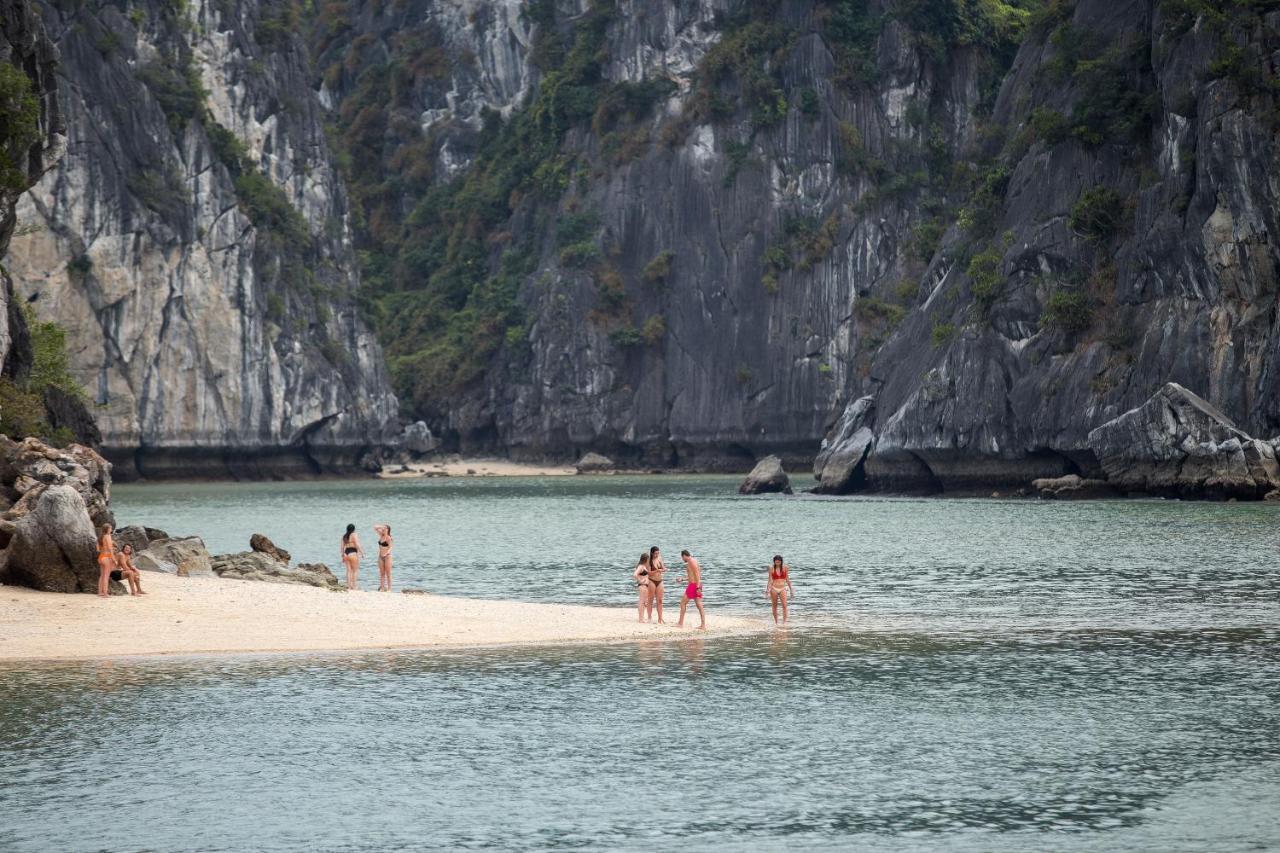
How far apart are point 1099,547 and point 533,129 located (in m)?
90.6

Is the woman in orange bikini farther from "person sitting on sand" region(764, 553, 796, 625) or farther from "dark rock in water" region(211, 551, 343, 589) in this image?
"person sitting on sand" region(764, 553, 796, 625)

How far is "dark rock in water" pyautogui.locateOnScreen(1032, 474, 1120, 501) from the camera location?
2576 inches

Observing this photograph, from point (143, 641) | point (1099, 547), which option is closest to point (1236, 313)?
point (1099, 547)

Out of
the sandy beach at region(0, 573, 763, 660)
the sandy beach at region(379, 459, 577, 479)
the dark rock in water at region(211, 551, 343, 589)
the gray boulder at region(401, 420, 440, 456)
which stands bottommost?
the sandy beach at region(0, 573, 763, 660)

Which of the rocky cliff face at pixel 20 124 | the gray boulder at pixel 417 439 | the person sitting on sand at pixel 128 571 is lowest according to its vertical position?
the person sitting on sand at pixel 128 571

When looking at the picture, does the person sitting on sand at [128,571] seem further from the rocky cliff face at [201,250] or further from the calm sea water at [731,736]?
the rocky cliff face at [201,250]

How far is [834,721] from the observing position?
19.6 meters

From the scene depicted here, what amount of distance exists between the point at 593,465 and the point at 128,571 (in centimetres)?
9072

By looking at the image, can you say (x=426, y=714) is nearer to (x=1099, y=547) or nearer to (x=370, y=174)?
(x=1099, y=547)

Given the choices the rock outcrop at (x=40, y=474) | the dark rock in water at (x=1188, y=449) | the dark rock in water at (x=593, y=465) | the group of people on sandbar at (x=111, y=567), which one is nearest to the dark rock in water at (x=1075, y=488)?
the dark rock in water at (x=1188, y=449)

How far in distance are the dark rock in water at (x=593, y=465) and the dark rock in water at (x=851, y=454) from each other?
38.1 m

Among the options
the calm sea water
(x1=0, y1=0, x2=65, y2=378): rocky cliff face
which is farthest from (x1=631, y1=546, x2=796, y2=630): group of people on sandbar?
(x1=0, y1=0, x2=65, y2=378): rocky cliff face

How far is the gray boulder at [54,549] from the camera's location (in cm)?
2888

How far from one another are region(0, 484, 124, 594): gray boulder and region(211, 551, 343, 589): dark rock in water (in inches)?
217
